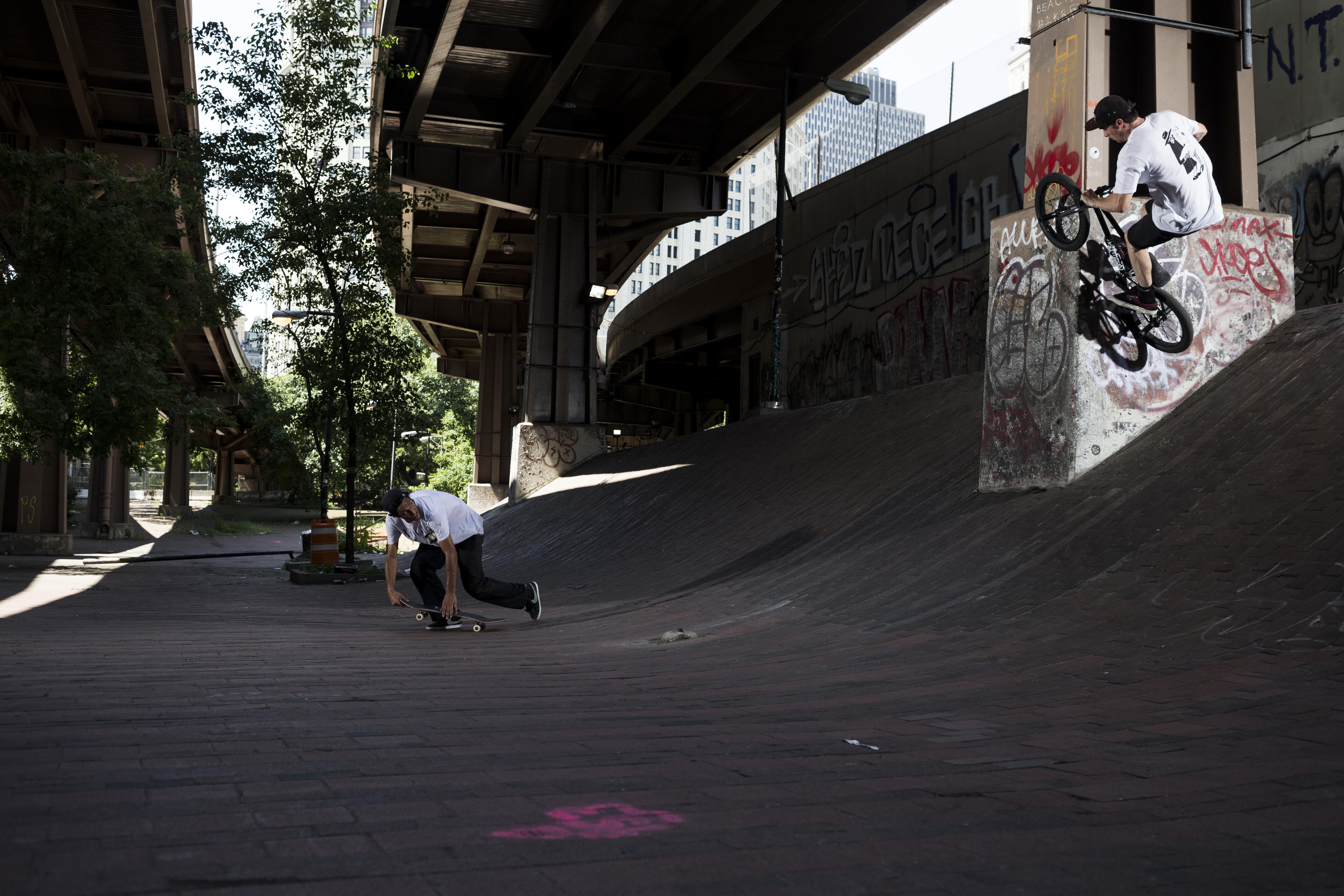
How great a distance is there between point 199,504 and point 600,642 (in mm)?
77141

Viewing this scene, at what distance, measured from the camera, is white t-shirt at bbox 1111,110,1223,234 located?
9.42m

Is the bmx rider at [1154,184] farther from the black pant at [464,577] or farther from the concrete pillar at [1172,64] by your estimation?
the black pant at [464,577]

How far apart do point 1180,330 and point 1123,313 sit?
55 centimetres

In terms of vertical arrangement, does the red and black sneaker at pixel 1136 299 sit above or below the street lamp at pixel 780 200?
below

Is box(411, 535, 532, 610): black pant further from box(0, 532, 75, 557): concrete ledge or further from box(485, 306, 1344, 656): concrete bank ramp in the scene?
box(0, 532, 75, 557): concrete ledge

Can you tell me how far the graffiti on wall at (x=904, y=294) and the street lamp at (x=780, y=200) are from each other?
5.85 feet

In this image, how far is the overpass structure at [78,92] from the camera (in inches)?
752

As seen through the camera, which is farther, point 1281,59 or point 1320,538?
point 1281,59

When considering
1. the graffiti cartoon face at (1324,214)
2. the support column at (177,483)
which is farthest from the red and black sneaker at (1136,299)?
the support column at (177,483)

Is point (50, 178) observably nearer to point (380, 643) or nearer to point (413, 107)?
point (413, 107)

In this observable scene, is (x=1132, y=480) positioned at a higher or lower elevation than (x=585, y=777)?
higher

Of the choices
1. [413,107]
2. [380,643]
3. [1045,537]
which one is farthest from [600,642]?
[413,107]

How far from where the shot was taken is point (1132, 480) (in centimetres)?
865

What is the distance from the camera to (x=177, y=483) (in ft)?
174
